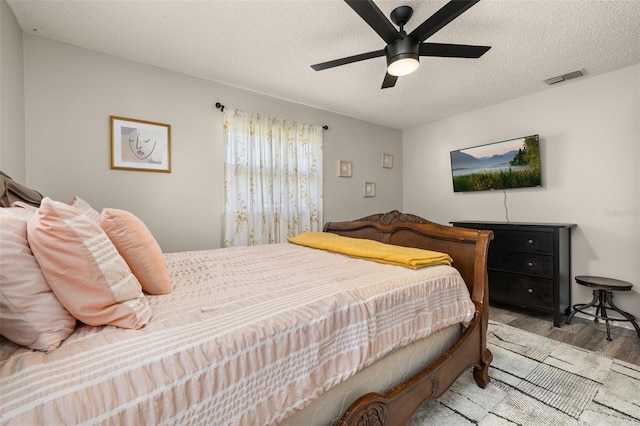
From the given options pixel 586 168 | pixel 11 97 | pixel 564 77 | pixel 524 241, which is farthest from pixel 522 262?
pixel 11 97

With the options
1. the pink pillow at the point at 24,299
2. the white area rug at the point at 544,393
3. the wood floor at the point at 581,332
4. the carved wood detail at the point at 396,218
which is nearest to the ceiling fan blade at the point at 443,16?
the carved wood detail at the point at 396,218

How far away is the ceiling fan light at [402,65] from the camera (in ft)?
5.82

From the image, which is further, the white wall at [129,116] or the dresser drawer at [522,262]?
the dresser drawer at [522,262]

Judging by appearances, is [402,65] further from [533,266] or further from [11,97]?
[11,97]

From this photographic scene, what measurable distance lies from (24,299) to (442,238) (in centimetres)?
210

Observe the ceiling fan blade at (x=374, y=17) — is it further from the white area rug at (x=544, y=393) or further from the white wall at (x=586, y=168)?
the white wall at (x=586, y=168)

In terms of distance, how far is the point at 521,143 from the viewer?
3248mm

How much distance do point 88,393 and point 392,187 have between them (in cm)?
448

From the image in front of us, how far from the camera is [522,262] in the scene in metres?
2.92

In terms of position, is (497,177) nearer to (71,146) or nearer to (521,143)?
(521,143)

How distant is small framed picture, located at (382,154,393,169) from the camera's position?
4508 millimetres

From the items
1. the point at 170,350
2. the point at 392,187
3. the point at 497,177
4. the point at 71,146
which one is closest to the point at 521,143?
the point at 497,177

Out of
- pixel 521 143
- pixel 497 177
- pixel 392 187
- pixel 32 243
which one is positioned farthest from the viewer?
pixel 392 187

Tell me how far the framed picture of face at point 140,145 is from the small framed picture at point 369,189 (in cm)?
273
